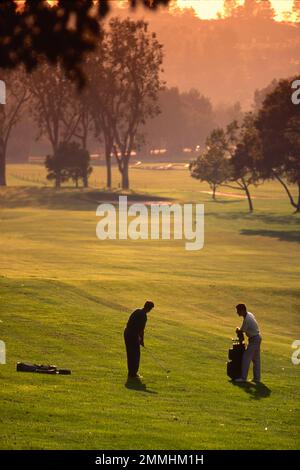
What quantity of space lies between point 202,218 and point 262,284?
5194 cm

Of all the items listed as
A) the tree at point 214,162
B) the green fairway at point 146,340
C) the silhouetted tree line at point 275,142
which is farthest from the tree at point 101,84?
the green fairway at point 146,340

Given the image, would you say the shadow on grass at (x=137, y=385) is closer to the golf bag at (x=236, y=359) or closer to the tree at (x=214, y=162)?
the golf bag at (x=236, y=359)

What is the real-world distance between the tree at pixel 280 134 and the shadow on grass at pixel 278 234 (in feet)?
58.0

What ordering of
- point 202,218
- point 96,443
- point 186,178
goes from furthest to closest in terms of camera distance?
1. point 186,178
2. point 202,218
3. point 96,443

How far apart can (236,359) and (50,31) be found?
12.2m

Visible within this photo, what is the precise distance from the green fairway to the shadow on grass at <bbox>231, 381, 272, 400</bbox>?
0.19ft

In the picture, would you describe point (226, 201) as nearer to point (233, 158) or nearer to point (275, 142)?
point (233, 158)

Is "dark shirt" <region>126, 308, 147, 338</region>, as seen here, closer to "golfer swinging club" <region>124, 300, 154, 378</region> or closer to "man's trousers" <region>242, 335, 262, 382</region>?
"golfer swinging club" <region>124, 300, 154, 378</region>

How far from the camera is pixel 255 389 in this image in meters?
26.2

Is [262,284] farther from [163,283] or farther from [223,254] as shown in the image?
[223,254]

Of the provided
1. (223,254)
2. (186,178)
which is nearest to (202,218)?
(223,254)

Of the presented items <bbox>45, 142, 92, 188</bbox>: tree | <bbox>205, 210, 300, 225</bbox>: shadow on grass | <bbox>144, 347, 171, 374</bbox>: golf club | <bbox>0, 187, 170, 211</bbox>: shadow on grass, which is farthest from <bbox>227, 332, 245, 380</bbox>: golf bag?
<bbox>45, 142, 92, 188</bbox>: tree

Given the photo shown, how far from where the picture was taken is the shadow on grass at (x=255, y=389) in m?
25.4

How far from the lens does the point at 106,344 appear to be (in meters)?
30.7
